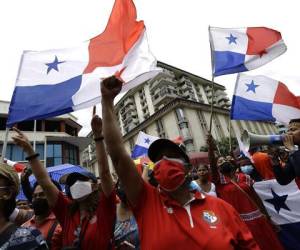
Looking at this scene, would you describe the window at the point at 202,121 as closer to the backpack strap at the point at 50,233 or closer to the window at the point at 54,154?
the window at the point at 54,154

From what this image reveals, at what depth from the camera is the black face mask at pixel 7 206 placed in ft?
5.85

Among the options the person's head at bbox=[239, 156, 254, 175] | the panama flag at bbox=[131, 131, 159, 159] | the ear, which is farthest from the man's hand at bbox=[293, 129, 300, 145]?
the panama flag at bbox=[131, 131, 159, 159]

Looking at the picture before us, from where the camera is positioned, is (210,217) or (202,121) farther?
(202,121)

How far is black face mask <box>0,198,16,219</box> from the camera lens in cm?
178

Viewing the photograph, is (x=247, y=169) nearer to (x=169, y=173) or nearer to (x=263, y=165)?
(x=263, y=165)

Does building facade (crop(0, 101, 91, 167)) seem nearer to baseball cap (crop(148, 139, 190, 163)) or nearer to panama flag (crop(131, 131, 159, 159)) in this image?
panama flag (crop(131, 131, 159, 159))

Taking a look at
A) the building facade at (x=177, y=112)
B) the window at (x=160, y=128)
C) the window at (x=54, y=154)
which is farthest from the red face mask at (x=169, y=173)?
the window at (x=160, y=128)

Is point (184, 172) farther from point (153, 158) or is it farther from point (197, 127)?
point (197, 127)

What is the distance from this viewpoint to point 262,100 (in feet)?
19.8

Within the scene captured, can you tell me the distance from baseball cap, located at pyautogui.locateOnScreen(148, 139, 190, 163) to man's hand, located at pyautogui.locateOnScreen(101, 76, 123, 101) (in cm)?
55

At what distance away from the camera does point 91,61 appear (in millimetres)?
3775

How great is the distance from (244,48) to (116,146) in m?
4.60

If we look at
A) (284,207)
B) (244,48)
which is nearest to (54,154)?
(244,48)

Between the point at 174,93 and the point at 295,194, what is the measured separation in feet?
149
